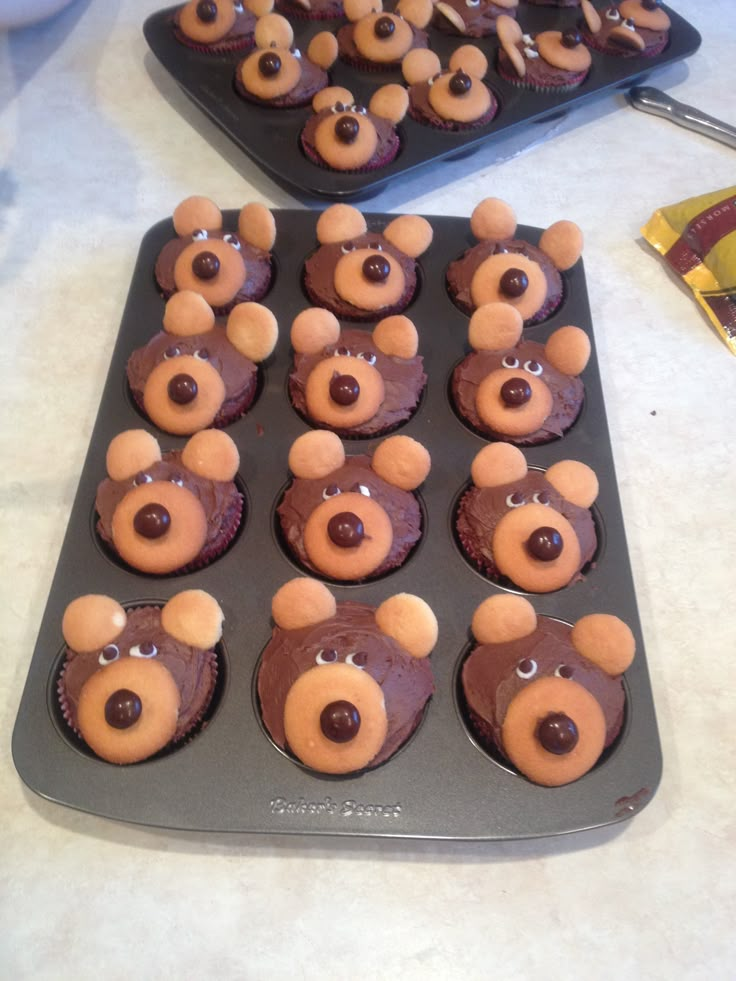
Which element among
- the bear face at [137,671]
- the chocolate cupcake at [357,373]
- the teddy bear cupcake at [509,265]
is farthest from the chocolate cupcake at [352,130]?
the bear face at [137,671]

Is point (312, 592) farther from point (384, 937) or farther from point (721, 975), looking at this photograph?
point (721, 975)

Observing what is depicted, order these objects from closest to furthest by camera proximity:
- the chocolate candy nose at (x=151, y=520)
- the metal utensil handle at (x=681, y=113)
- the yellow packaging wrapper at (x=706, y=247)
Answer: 1. the chocolate candy nose at (x=151, y=520)
2. the yellow packaging wrapper at (x=706, y=247)
3. the metal utensil handle at (x=681, y=113)

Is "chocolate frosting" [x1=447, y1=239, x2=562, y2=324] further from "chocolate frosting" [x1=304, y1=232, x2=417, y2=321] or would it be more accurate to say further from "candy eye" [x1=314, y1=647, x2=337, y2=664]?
"candy eye" [x1=314, y1=647, x2=337, y2=664]

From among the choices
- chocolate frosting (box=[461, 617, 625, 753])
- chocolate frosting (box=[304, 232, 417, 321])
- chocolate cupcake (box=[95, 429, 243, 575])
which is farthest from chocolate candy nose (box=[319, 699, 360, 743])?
chocolate frosting (box=[304, 232, 417, 321])

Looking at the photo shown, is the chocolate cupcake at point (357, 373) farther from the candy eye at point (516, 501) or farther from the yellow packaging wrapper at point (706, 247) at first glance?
the yellow packaging wrapper at point (706, 247)

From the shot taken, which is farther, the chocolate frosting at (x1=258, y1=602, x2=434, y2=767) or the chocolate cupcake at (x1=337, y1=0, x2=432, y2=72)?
the chocolate cupcake at (x1=337, y1=0, x2=432, y2=72)

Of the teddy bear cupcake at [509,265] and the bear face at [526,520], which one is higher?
the teddy bear cupcake at [509,265]

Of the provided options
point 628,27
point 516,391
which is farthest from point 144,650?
point 628,27

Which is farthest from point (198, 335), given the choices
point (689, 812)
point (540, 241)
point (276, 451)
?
point (689, 812)

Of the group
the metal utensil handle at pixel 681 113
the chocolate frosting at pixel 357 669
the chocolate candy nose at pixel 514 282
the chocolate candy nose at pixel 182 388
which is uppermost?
the metal utensil handle at pixel 681 113
